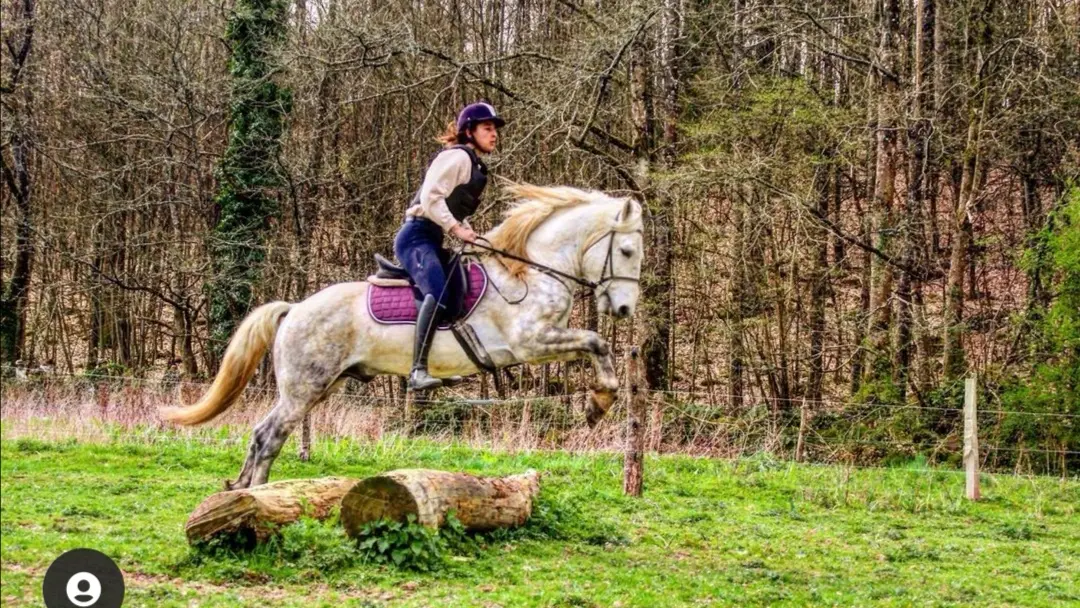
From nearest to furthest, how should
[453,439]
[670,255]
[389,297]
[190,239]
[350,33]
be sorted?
[389,297]
[453,439]
[350,33]
[670,255]
[190,239]

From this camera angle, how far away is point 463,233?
6.62m

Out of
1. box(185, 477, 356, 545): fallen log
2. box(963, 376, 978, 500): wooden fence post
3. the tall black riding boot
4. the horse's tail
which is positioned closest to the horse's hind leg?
box(185, 477, 356, 545): fallen log

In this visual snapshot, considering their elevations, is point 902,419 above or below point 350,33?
below

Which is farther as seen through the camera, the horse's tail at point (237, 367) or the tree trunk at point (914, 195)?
the tree trunk at point (914, 195)

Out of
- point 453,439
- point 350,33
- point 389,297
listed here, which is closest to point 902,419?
point 453,439

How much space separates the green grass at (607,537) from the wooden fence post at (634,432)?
0.20 metres

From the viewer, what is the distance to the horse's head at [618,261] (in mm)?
6793

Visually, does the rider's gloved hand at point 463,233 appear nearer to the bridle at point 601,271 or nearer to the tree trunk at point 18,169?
the bridle at point 601,271

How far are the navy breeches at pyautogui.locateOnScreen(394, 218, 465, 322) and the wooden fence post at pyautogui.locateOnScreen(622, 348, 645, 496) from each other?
3.43 meters

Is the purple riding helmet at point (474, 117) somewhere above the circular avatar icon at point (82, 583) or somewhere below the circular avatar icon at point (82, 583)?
above

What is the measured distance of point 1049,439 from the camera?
14.2 metres

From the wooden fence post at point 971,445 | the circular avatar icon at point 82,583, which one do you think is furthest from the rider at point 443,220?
the wooden fence post at point 971,445

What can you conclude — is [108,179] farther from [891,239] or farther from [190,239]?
[891,239]

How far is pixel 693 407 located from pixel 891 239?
3824 millimetres
